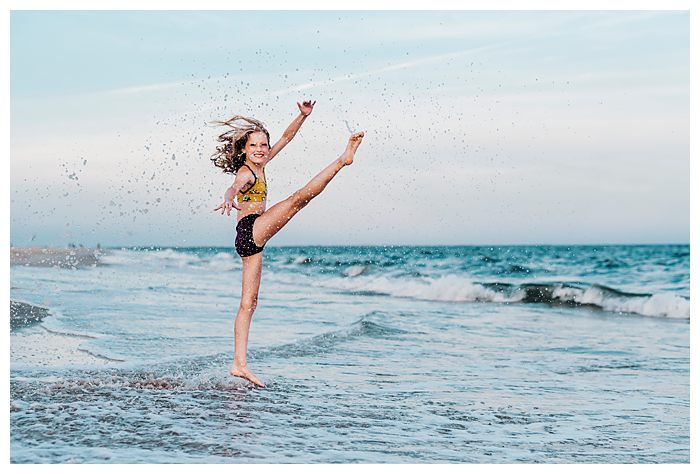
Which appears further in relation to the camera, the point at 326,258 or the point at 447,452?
the point at 326,258

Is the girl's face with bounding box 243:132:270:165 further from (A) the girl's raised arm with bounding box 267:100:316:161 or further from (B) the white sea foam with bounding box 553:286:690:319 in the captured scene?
(B) the white sea foam with bounding box 553:286:690:319

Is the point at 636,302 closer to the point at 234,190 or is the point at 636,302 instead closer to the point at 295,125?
the point at 295,125

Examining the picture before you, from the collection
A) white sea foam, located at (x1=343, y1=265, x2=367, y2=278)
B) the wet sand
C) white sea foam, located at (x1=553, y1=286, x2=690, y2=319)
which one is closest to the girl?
white sea foam, located at (x1=553, y1=286, x2=690, y2=319)

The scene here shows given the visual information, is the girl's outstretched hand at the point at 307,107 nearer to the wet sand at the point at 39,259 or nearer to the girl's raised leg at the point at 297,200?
the girl's raised leg at the point at 297,200

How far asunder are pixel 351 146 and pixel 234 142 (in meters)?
1.09

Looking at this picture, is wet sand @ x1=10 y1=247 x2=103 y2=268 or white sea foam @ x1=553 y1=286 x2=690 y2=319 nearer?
white sea foam @ x1=553 y1=286 x2=690 y2=319

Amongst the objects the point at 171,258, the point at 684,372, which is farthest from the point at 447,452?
the point at 171,258

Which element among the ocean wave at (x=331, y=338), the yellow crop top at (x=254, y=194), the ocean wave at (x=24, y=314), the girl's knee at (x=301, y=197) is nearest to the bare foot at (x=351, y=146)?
the girl's knee at (x=301, y=197)

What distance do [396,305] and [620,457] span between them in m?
9.67

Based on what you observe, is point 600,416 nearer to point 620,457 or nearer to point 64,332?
point 620,457

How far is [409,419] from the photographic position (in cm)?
500

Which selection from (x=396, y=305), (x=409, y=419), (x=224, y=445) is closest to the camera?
(x=224, y=445)

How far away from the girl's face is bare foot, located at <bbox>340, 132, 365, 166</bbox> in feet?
2.74

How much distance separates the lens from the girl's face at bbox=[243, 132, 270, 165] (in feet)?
19.4
